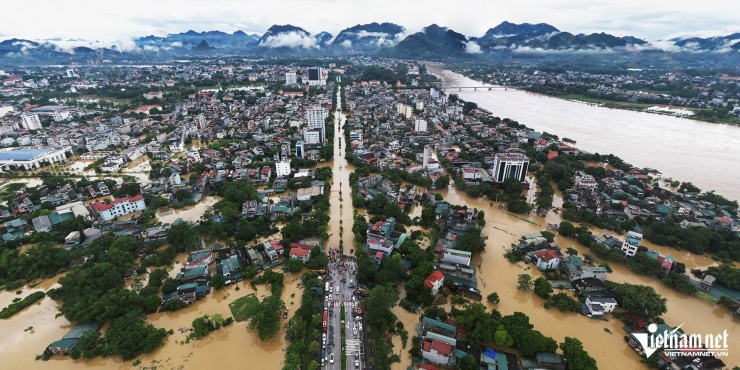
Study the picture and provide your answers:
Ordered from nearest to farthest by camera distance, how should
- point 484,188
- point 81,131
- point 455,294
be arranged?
point 455,294, point 484,188, point 81,131

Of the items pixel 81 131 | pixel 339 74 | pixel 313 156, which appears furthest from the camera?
pixel 339 74

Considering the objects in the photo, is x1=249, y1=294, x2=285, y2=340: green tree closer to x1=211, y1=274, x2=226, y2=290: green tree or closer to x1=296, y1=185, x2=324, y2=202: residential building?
x1=211, y1=274, x2=226, y2=290: green tree

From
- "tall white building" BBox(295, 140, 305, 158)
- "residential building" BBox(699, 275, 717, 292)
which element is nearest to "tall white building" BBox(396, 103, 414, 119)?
"tall white building" BBox(295, 140, 305, 158)

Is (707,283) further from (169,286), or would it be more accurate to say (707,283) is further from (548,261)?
(169,286)

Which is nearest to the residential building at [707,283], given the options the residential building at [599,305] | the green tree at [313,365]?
the residential building at [599,305]

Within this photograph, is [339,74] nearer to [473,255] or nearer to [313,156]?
[313,156]

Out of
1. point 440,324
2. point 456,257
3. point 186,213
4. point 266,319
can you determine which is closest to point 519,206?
point 456,257

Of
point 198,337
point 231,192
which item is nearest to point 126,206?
point 231,192
